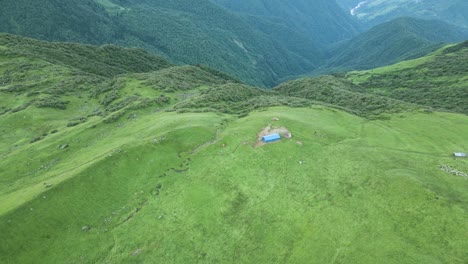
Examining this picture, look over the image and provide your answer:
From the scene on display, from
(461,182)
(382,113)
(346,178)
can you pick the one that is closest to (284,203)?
(346,178)

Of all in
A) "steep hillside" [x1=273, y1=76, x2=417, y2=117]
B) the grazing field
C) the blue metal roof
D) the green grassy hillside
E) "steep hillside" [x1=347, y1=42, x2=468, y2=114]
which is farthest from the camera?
"steep hillside" [x1=347, y1=42, x2=468, y2=114]

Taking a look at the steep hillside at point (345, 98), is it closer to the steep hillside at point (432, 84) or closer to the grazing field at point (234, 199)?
the steep hillside at point (432, 84)

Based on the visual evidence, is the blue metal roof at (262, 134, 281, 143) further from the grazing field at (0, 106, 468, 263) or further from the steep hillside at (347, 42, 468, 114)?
the steep hillside at (347, 42, 468, 114)

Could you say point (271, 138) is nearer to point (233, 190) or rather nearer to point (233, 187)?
point (233, 187)

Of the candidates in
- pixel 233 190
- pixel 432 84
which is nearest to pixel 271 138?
pixel 233 190

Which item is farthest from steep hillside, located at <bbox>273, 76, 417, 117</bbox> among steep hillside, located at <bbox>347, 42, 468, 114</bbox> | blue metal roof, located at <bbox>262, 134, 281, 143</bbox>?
blue metal roof, located at <bbox>262, 134, 281, 143</bbox>

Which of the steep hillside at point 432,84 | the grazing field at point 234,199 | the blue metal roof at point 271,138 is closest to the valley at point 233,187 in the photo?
the grazing field at point 234,199

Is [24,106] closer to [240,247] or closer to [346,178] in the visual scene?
[240,247]
